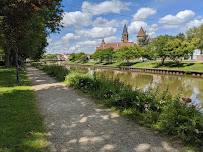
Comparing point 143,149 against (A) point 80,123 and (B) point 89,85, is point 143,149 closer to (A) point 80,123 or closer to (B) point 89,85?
(A) point 80,123

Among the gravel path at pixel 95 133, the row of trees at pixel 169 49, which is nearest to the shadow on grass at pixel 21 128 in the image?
the gravel path at pixel 95 133

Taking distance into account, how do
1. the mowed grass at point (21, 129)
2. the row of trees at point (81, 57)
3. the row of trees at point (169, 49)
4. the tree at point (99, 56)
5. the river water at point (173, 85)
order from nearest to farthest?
the mowed grass at point (21, 129), the river water at point (173, 85), the row of trees at point (169, 49), the tree at point (99, 56), the row of trees at point (81, 57)

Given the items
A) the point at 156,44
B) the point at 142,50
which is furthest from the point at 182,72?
the point at 142,50

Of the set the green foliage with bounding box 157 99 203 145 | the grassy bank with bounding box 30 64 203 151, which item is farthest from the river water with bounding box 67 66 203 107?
the green foliage with bounding box 157 99 203 145

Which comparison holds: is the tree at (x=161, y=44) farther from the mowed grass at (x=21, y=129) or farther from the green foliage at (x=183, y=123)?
the mowed grass at (x=21, y=129)

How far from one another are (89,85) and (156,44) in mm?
31084

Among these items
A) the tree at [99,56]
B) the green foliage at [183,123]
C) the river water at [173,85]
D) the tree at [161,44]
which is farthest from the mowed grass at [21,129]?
the tree at [99,56]

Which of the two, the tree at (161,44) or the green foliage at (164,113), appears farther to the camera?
the tree at (161,44)

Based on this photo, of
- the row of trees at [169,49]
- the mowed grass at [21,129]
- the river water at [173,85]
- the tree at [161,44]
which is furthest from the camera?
the tree at [161,44]

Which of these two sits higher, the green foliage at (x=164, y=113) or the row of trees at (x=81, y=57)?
the row of trees at (x=81, y=57)

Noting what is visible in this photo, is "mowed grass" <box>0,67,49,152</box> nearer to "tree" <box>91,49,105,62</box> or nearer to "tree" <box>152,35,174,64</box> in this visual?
"tree" <box>152,35,174,64</box>

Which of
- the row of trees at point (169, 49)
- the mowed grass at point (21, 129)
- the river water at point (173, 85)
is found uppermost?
the row of trees at point (169, 49)

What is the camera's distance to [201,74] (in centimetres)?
2411

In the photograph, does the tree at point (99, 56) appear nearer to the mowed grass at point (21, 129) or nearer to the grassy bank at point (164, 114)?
the grassy bank at point (164, 114)
